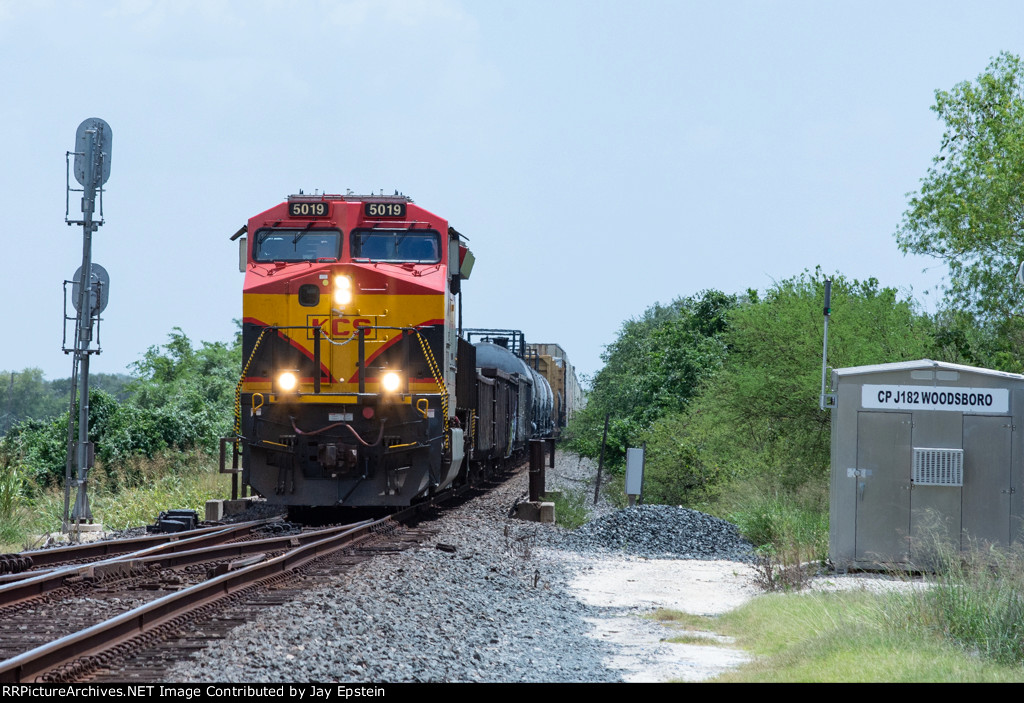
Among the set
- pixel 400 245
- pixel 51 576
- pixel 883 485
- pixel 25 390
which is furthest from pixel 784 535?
pixel 25 390

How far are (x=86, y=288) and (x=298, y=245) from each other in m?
2.96

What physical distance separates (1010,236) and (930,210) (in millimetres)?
2819

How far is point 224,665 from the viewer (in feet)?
20.1

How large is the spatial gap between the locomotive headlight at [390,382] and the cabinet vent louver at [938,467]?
242 inches

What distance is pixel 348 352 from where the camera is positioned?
14164 mm

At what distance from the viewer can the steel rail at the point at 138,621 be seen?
5816 mm

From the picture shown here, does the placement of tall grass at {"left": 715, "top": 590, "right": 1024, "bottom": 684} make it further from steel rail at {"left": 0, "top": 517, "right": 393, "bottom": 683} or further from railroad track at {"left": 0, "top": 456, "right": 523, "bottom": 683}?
steel rail at {"left": 0, "top": 517, "right": 393, "bottom": 683}

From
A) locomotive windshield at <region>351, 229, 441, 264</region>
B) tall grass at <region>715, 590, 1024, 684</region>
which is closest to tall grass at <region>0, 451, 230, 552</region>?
locomotive windshield at <region>351, 229, 441, 264</region>

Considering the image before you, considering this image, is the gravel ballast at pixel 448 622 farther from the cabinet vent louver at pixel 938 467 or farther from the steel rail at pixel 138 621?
the cabinet vent louver at pixel 938 467

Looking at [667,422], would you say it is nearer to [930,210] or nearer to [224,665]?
[930,210]

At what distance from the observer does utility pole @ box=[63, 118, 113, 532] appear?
1484cm

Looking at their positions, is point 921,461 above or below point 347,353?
below

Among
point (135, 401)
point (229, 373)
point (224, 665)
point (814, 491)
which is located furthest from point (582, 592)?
point (229, 373)

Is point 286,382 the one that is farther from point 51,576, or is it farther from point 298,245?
point 51,576
